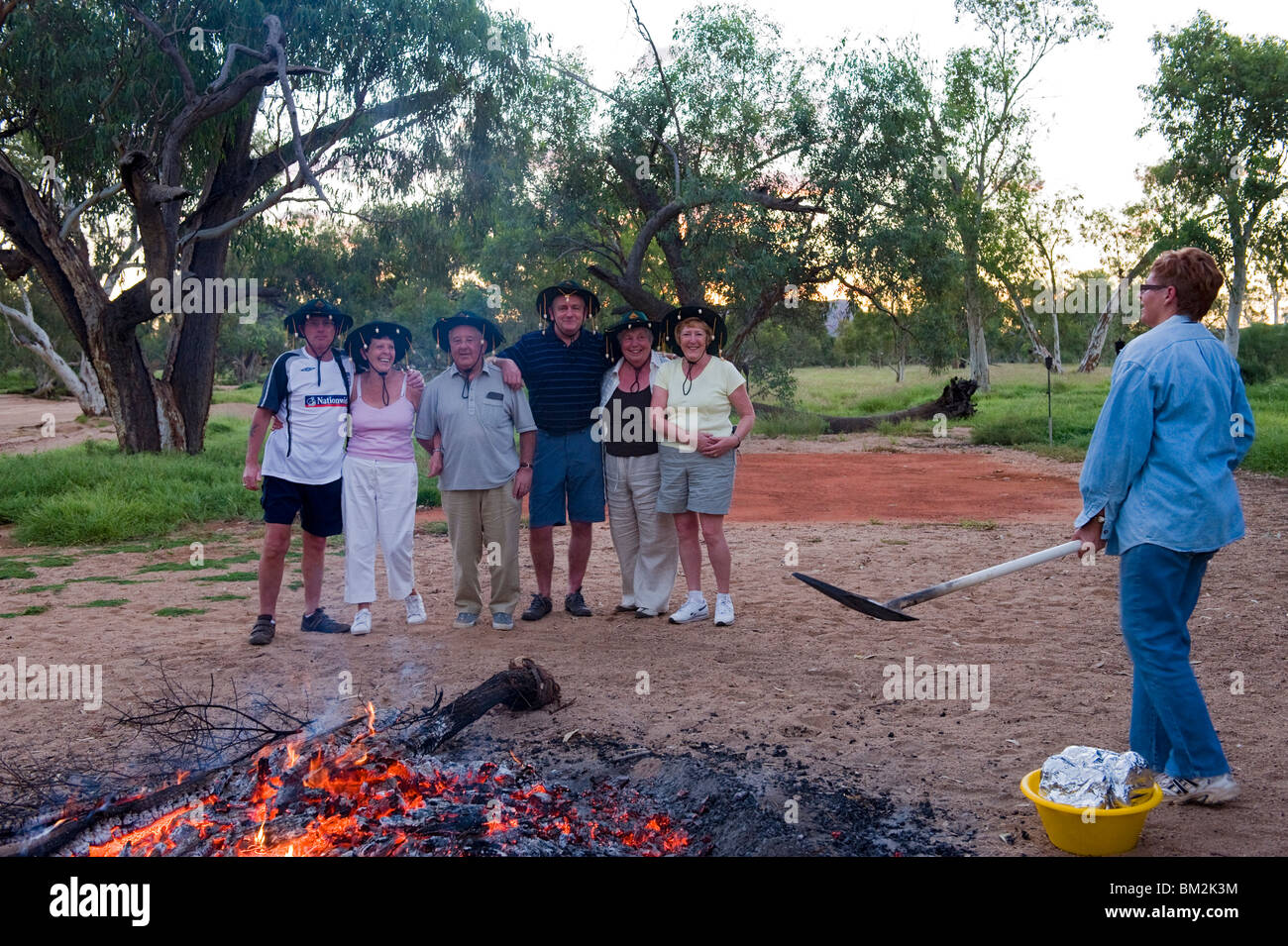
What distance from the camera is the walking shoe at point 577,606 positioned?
672 centimetres

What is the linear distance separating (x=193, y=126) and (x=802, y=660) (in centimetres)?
1126

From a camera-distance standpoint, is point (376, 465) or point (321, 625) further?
point (321, 625)

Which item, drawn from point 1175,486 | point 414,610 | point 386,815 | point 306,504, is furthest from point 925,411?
point 386,815

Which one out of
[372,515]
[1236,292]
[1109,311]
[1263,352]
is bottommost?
[372,515]

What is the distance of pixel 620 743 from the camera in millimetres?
4371

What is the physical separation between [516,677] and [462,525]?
6.24 ft

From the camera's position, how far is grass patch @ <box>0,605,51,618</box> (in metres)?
6.95

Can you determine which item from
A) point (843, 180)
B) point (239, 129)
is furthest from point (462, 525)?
point (843, 180)

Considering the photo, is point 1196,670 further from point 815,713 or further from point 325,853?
point 325,853

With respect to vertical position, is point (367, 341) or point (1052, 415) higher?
point (367, 341)

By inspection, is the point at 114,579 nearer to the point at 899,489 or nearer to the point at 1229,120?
the point at 899,489

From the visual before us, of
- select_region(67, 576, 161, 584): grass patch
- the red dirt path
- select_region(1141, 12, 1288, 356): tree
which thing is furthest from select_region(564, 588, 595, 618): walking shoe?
select_region(1141, 12, 1288, 356): tree

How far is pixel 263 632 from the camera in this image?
5.99 m

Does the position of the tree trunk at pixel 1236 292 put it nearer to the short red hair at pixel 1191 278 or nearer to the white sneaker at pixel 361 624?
the short red hair at pixel 1191 278
